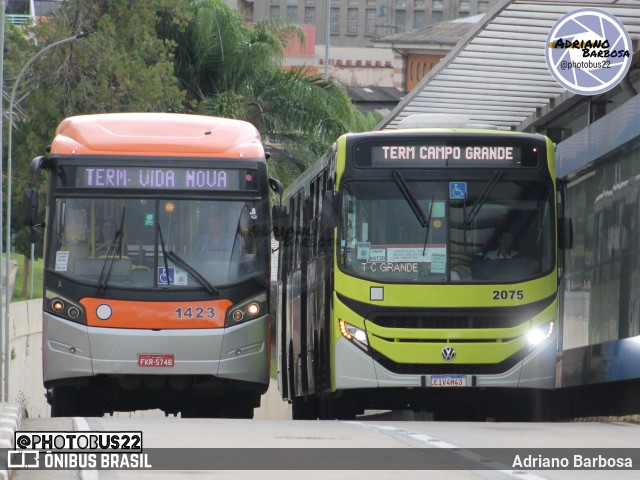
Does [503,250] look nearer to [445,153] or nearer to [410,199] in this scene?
[410,199]

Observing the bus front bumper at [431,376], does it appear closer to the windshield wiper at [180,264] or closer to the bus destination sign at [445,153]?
the windshield wiper at [180,264]

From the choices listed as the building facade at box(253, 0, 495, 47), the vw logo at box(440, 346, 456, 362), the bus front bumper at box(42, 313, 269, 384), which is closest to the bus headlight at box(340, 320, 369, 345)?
the vw logo at box(440, 346, 456, 362)

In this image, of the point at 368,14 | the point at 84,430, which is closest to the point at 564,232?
the point at 84,430

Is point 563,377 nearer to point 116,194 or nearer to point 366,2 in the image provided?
point 116,194

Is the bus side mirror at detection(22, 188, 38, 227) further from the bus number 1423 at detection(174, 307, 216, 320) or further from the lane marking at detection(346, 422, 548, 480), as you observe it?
the lane marking at detection(346, 422, 548, 480)

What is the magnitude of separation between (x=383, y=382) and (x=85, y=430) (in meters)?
5.06

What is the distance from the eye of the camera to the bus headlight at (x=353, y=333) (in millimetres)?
17469

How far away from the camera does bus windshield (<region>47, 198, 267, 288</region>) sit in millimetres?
17797

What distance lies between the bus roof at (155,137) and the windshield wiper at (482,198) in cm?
250

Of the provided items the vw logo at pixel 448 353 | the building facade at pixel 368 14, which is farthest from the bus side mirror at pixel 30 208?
the building facade at pixel 368 14

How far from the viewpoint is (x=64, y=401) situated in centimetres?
1847

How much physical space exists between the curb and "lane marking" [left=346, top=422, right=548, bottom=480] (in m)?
2.99

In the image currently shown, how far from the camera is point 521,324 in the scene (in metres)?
17.4

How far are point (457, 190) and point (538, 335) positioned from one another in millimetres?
1754
